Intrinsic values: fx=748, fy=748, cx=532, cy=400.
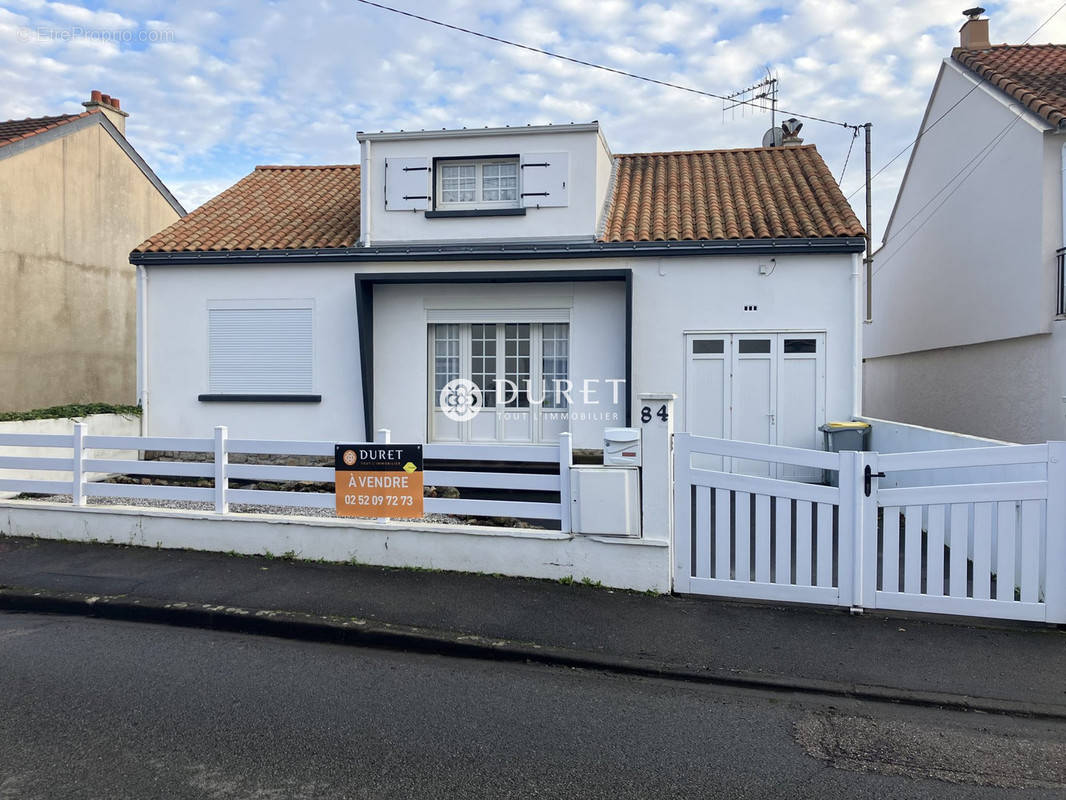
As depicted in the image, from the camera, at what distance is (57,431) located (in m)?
10.7

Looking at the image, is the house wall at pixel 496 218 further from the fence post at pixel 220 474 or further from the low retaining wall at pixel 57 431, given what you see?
the fence post at pixel 220 474

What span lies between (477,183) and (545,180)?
110 centimetres

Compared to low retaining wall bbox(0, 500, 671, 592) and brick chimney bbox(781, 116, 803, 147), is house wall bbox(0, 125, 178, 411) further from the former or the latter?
brick chimney bbox(781, 116, 803, 147)

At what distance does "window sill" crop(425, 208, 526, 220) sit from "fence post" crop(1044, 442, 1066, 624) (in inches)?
299

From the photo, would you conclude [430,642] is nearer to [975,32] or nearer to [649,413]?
[649,413]

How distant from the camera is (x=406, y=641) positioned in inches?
204

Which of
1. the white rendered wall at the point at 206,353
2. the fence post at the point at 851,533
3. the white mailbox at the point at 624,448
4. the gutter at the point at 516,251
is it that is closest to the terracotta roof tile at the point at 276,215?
the gutter at the point at 516,251

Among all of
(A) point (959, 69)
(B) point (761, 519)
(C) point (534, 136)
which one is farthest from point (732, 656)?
(A) point (959, 69)

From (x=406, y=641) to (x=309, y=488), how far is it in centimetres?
588

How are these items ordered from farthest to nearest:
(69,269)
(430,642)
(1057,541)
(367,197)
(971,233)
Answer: (69,269)
(971,233)
(367,197)
(1057,541)
(430,642)

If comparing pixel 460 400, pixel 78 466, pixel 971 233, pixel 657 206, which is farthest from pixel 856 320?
pixel 78 466

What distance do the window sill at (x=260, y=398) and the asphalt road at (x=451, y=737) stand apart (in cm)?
667

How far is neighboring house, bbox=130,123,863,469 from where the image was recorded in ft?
34.7

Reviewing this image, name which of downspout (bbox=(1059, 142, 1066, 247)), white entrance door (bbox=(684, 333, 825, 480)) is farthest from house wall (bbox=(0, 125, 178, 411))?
downspout (bbox=(1059, 142, 1066, 247))
